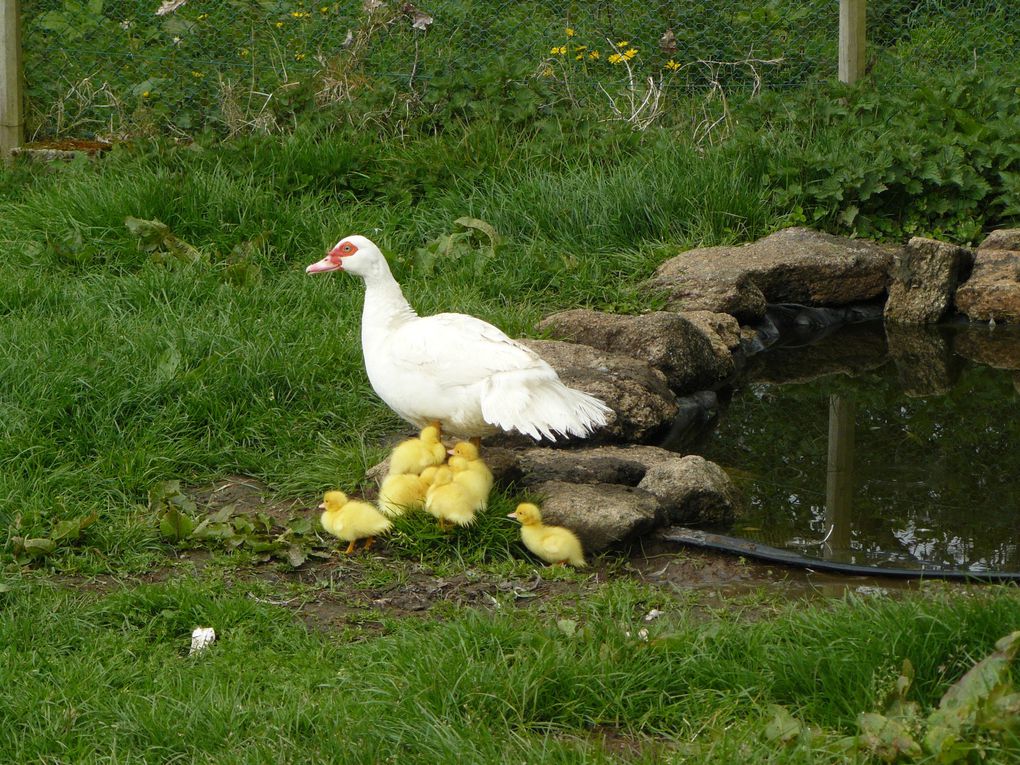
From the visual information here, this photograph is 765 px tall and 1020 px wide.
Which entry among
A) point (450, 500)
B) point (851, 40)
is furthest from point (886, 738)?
point (851, 40)

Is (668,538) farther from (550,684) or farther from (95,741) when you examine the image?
(95,741)

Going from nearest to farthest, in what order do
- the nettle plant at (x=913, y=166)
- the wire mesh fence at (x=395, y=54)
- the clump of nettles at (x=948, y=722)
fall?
the clump of nettles at (x=948, y=722)
the nettle plant at (x=913, y=166)
the wire mesh fence at (x=395, y=54)

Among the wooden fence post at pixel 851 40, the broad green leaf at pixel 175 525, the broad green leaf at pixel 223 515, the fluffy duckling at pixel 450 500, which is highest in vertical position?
the wooden fence post at pixel 851 40

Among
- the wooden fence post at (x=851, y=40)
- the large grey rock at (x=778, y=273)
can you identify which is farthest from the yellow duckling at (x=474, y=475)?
the wooden fence post at (x=851, y=40)

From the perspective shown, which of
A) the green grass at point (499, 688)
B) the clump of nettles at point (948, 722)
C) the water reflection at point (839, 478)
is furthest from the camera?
the water reflection at point (839, 478)

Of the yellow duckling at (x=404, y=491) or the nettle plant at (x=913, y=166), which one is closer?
the yellow duckling at (x=404, y=491)

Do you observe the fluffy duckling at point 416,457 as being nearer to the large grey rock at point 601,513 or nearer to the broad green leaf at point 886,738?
the large grey rock at point 601,513

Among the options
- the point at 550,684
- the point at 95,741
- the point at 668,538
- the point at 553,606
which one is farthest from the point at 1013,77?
the point at 95,741

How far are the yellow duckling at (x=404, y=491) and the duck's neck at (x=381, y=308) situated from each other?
2.26 feet

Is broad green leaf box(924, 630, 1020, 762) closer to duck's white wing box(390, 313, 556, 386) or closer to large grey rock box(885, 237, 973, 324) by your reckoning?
duck's white wing box(390, 313, 556, 386)

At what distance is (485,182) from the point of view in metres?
7.57

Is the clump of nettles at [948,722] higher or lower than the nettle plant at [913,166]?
higher

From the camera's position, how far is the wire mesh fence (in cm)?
837

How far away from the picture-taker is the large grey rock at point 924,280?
6.82 m
